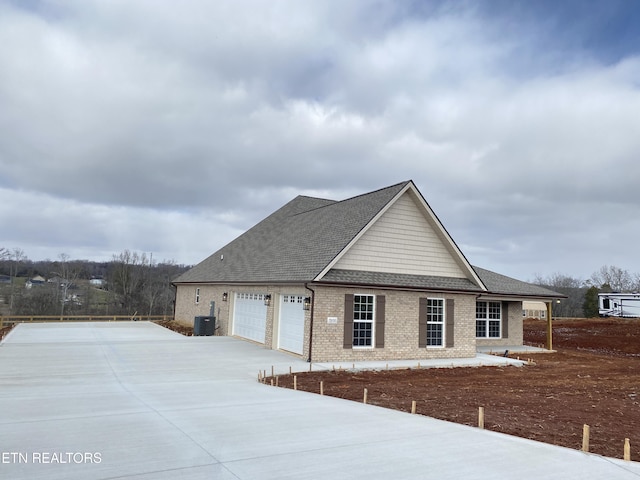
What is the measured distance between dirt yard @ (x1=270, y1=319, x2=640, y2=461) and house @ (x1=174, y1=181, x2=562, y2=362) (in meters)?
2.08

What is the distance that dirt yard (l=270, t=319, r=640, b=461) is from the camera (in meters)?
7.62

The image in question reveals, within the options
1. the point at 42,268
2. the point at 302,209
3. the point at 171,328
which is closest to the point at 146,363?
the point at 171,328

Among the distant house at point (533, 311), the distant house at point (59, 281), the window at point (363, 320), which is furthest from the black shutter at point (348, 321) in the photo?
Answer: the distant house at point (59, 281)

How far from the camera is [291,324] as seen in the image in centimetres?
1722

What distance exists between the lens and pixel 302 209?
2862 centimetres

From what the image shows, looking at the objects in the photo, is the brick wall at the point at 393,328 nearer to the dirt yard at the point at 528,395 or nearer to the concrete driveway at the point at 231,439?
the dirt yard at the point at 528,395

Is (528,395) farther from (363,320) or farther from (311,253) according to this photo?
(311,253)

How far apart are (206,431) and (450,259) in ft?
46.5

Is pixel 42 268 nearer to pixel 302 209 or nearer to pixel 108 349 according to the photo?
pixel 302 209

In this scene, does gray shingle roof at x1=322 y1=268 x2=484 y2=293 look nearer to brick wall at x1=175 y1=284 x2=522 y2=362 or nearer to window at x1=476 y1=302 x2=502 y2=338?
brick wall at x1=175 y1=284 x2=522 y2=362

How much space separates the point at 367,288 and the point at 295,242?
18.7 feet

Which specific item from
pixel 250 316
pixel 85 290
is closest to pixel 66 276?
pixel 85 290

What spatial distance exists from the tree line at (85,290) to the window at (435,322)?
4701 centimetres

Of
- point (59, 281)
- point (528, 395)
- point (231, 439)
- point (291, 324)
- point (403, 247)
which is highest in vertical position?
point (403, 247)
